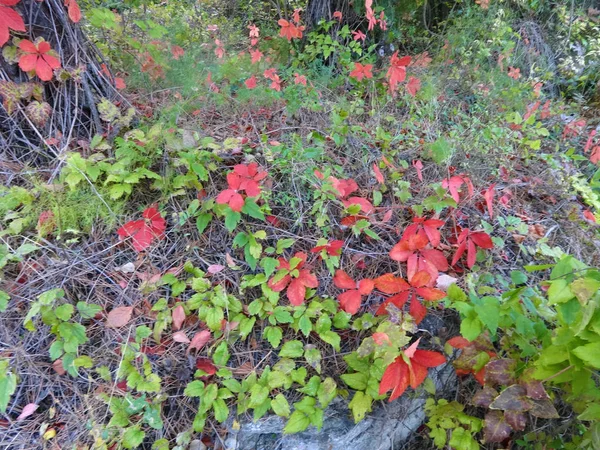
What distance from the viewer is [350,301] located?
1.55 meters

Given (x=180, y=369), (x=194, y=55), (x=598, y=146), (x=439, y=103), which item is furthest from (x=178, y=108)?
(x=598, y=146)

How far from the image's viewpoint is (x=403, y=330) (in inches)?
53.8

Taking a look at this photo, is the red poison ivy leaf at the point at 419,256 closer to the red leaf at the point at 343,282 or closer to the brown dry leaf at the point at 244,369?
the red leaf at the point at 343,282

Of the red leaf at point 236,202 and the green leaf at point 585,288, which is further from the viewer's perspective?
the red leaf at point 236,202

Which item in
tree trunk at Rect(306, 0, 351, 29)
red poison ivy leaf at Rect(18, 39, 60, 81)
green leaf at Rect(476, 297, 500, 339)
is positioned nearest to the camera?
green leaf at Rect(476, 297, 500, 339)

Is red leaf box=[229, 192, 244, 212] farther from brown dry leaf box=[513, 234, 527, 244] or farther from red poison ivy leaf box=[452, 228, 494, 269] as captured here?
brown dry leaf box=[513, 234, 527, 244]

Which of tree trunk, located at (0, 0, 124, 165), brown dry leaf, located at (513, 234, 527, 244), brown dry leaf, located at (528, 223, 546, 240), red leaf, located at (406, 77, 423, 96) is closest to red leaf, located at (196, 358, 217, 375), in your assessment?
tree trunk, located at (0, 0, 124, 165)

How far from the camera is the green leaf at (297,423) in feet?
4.49

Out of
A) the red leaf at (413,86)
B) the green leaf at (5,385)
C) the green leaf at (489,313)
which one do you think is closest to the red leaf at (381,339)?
the green leaf at (489,313)

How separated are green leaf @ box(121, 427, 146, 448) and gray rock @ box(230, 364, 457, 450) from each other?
349 millimetres

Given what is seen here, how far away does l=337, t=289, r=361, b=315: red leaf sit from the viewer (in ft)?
5.02

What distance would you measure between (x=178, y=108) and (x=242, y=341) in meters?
1.48

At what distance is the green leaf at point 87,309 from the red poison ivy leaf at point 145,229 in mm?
330

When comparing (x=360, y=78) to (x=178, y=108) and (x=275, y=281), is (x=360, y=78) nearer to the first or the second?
(x=178, y=108)
